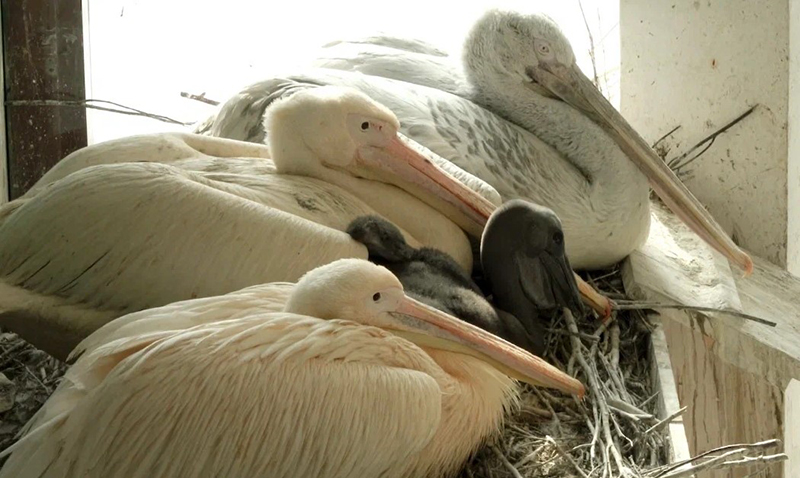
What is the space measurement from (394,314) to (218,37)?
3.52m

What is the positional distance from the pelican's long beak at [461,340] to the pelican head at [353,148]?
688 millimetres

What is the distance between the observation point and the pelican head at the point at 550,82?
10.8 ft

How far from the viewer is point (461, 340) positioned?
222 cm

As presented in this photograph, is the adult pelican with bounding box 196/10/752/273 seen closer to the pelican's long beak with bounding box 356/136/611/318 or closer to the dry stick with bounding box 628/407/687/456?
the pelican's long beak with bounding box 356/136/611/318

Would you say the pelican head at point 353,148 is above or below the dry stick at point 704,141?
above

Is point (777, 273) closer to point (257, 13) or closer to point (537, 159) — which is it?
point (537, 159)

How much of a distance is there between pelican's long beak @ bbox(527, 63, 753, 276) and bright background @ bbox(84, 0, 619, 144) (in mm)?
1429

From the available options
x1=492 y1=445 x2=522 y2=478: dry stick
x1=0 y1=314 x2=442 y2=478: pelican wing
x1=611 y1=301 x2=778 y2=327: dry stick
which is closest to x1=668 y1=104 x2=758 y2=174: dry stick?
x1=611 y1=301 x2=778 y2=327: dry stick

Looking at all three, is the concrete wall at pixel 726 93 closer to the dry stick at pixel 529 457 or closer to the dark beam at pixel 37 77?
the dry stick at pixel 529 457

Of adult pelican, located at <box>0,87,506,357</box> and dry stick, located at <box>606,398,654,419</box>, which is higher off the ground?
adult pelican, located at <box>0,87,506,357</box>

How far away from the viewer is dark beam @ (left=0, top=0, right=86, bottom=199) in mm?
3803

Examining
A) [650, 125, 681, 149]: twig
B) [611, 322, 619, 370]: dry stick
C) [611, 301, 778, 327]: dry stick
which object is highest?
[650, 125, 681, 149]: twig

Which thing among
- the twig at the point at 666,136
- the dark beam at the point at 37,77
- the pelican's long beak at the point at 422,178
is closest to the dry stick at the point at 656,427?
the pelican's long beak at the point at 422,178

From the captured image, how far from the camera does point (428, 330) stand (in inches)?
87.2
